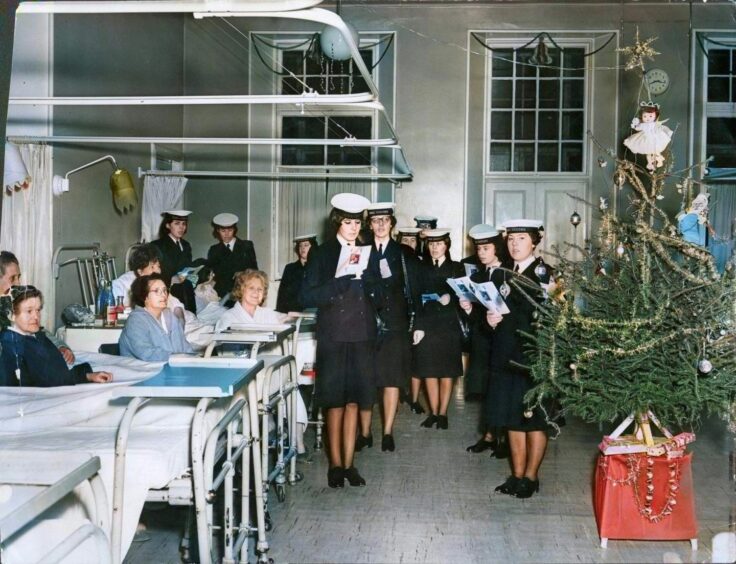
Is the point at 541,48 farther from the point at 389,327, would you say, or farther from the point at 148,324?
the point at 148,324

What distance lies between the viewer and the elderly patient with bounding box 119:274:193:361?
5.04 m

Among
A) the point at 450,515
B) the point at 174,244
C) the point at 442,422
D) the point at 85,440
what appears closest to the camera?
the point at 85,440

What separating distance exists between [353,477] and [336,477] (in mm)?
111

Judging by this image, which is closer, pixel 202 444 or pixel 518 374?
pixel 202 444

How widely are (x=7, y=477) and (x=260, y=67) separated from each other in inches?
361

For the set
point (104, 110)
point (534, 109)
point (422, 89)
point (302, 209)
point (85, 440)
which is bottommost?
point (85, 440)

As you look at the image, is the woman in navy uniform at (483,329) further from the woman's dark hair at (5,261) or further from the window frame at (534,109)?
the window frame at (534,109)

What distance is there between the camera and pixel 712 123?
10.3 m

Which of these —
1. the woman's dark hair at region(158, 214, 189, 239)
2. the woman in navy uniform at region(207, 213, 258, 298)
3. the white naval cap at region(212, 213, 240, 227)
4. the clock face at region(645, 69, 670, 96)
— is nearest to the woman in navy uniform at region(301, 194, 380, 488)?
the woman's dark hair at region(158, 214, 189, 239)

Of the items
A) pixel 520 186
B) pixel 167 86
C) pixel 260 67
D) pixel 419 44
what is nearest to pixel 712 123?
pixel 520 186

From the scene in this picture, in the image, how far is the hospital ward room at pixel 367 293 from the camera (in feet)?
11.7

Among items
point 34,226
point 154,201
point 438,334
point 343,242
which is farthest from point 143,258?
point 154,201

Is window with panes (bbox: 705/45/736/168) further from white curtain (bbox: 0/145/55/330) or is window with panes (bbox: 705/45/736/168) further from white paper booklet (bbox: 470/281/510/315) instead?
white curtain (bbox: 0/145/55/330)

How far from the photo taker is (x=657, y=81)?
32.9 feet
